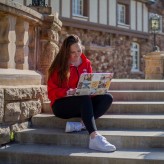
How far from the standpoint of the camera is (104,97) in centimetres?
408

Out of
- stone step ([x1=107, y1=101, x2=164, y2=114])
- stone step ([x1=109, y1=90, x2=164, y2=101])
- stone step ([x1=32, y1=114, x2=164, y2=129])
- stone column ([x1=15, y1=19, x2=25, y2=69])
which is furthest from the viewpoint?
stone step ([x1=109, y1=90, x2=164, y2=101])

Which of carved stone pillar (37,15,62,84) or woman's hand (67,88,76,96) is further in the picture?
carved stone pillar (37,15,62,84)

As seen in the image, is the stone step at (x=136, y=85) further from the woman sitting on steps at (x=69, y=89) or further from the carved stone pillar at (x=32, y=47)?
the woman sitting on steps at (x=69, y=89)

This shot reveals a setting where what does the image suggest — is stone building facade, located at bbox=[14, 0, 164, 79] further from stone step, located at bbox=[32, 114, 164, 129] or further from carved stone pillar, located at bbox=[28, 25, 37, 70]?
stone step, located at bbox=[32, 114, 164, 129]

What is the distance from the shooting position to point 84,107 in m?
3.84

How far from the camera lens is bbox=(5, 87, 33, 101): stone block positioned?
399cm

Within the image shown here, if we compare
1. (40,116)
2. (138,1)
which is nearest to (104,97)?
(40,116)

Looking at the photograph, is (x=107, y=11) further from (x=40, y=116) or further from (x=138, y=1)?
(x=40, y=116)

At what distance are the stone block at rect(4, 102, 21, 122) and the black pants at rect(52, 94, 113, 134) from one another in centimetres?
43

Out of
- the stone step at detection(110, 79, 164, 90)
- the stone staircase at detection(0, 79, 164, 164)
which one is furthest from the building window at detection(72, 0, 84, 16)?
the stone staircase at detection(0, 79, 164, 164)

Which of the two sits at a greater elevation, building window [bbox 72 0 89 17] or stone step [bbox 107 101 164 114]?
building window [bbox 72 0 89 17]

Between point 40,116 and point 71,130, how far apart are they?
613mm

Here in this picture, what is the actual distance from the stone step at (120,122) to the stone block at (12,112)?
430 mm

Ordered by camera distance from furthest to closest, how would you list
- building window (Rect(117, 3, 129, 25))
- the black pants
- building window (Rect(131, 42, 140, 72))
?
building window (Rect(131, 42, 140, 72)), building window (Rect(117, 3, 129, 25)), the black pants
